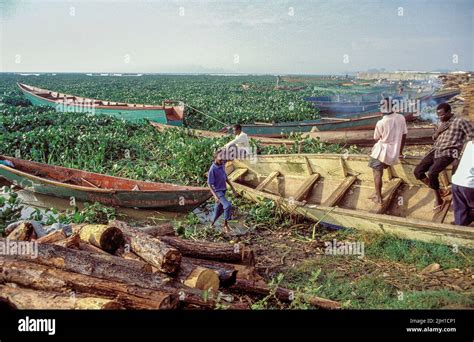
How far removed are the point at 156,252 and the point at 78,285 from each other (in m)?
0.75

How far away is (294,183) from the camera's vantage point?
7.71m

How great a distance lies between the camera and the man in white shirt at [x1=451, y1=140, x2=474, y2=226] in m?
4.79

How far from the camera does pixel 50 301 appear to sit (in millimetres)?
3592

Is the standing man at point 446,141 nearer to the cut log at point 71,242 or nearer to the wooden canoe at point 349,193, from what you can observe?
the wooden canoe at point 349,193

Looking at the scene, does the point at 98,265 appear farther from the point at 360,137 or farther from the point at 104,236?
the point at 360,137

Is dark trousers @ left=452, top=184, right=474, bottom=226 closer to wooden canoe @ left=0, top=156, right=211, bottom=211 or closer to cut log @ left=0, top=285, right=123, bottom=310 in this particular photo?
wooden canoe @ left=0, top=156, right=211, bottom=211

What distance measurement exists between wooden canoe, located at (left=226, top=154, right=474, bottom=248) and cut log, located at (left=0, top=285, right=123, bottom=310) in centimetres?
344

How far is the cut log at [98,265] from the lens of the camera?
3.80m

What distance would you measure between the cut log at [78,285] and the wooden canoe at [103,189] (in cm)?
332
